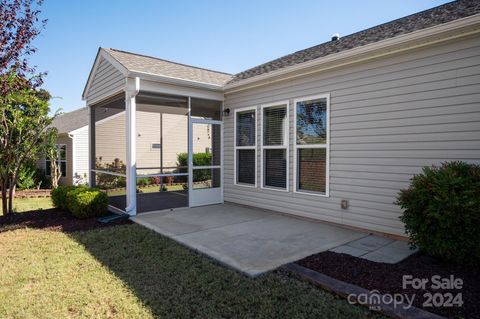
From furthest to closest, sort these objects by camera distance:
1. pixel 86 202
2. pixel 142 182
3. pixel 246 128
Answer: pixel 142 182 < pixel 246 128 < pixel 86 202

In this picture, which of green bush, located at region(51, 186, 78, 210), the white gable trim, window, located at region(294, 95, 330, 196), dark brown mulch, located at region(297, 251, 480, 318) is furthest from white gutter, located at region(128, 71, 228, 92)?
dark brown mulch, located at region(297, 251, 480, 318)

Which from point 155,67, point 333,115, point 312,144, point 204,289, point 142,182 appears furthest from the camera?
point 142,182

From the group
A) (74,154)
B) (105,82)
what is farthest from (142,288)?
(74,154)

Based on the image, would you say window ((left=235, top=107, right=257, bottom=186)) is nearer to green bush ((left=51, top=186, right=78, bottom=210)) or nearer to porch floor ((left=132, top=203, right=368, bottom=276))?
porch floor ((left=132, top=203, right=368, bottom=276))

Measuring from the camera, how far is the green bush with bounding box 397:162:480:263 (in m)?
3.26

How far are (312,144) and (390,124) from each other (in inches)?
61.9

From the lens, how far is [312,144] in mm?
6012

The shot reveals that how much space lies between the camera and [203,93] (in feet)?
25.1

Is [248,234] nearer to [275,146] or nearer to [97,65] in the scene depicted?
[275,146]

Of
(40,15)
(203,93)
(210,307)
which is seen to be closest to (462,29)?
(210,307)

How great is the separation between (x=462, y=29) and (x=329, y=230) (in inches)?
148

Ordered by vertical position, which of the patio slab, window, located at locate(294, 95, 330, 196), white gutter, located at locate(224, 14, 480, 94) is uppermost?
white gutter, located at locate(224, 14, 480, 94)

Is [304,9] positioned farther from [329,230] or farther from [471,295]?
[471,295]

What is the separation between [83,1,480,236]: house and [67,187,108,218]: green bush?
2.31ft
